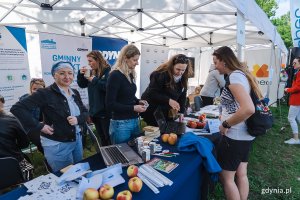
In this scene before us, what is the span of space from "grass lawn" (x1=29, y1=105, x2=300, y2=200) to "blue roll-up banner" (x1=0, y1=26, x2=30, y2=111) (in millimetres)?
1103

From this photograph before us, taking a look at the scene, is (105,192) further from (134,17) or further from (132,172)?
(134,17)

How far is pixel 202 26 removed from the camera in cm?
571

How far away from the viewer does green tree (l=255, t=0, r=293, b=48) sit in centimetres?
2319

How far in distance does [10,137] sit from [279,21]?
32.0 metres

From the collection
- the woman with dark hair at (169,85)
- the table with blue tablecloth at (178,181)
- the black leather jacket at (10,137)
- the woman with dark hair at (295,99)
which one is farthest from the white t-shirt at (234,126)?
the woman with dark hair at (295,99)

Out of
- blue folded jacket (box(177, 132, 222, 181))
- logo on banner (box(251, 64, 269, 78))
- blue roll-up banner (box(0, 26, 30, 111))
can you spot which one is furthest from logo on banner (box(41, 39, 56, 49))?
logo on banner (box(251, 64, 269, 78))

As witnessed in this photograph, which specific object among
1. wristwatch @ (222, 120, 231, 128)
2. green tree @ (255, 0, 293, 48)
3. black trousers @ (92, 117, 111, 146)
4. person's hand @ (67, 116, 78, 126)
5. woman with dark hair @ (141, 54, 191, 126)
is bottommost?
black trousers @ (92, 117, 111, 146)

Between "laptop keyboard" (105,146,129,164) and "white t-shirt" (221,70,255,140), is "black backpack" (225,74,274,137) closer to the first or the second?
"white t-shirt" (221,70,255,140)

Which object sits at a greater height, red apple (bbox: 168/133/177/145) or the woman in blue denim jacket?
the woman in blue denim jacket

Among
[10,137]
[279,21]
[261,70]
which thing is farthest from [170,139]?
[279,21]

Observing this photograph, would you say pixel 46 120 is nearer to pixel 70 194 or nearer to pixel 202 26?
pixel 70 194

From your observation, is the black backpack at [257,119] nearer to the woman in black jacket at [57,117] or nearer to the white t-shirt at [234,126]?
the white t-shirt at [234,126]

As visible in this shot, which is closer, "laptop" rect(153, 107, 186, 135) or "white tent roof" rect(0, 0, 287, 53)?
"laptop" rect(153, 107, 186, 135)

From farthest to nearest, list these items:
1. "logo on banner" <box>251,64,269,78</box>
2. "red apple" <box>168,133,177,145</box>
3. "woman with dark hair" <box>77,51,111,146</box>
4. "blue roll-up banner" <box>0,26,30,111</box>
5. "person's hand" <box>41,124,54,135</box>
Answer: "logo on banner" <box>251,64,269,78</box>, "blue roll-up banner" <box>0,26,30,111</box>, "woman with dark hair" <box>77,51,111,146</box>, "red apple" <box>168,133,177,145</box>, "person's hand" <box>41,124,54,135</box>
